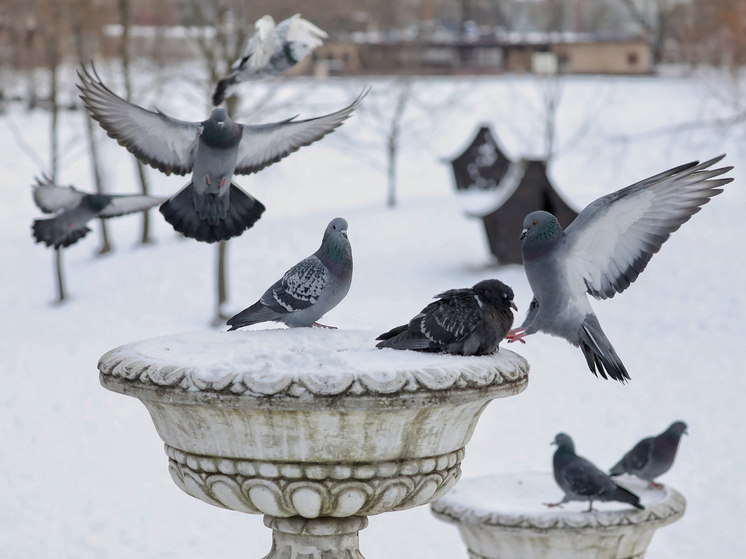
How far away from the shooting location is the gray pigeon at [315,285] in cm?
320

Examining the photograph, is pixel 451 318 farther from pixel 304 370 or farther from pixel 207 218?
pixel 207 218

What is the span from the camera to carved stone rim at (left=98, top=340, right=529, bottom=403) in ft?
8.27

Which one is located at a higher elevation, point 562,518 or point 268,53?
point 268,53

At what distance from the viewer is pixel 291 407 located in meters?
2.52

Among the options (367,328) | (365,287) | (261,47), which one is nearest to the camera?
(261,47)

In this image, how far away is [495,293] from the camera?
2.91 meters

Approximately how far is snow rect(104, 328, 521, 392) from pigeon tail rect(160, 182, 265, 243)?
48 cm

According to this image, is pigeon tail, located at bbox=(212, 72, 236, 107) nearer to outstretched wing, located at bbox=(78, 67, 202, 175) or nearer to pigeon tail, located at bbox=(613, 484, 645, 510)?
outstretched wing, located at bbox=(78, 67, 202, 175)

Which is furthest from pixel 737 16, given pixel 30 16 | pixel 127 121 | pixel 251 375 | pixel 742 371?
pixel 251 375

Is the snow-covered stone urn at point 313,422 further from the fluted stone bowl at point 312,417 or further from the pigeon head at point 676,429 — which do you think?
the pigeon head at point 676,429

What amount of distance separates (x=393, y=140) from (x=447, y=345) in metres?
15.6

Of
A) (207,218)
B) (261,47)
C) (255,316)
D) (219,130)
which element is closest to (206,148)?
(219,130)

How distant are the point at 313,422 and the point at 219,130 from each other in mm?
1403

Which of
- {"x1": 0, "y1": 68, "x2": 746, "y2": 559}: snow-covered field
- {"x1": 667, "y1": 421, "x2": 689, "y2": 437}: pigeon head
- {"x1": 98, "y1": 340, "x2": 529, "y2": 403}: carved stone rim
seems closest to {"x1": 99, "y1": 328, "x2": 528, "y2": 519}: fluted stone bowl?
{"x1": 98, "y1": 340, "x2": 529, "y2": 403}: carved stone rim
